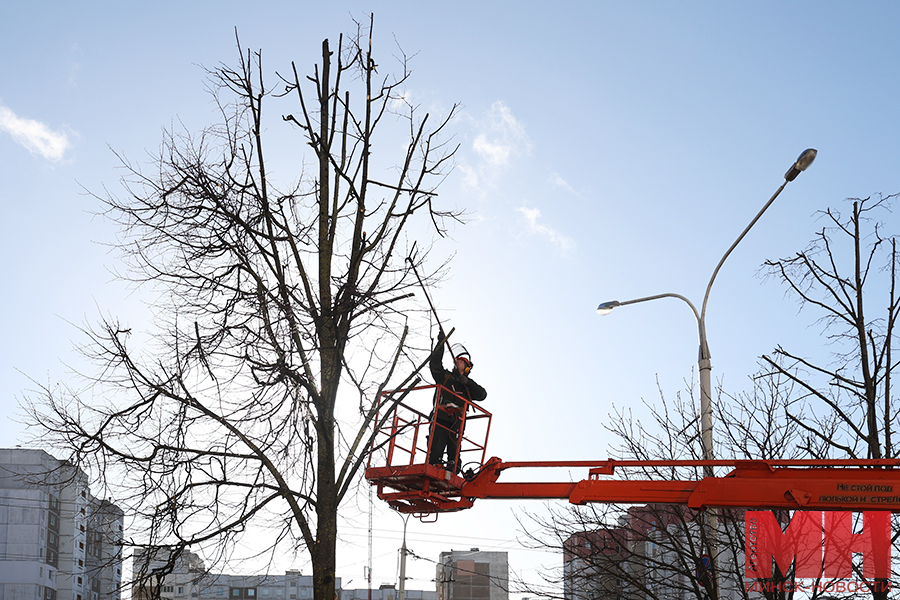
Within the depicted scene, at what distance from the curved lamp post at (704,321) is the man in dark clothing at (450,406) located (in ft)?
13.8

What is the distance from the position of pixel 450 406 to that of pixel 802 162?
6693mm

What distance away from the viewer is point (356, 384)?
39.6 ft

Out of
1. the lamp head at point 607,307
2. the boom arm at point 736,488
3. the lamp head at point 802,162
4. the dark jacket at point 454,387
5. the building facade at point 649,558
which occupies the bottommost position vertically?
the building facade at point 649,558

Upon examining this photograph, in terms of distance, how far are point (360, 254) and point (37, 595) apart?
73398 millimetres

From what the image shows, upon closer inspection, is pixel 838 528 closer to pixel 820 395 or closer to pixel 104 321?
pixel 820 395

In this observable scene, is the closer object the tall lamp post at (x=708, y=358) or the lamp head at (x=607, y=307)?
the tall lamp post at (x=708, y=358)

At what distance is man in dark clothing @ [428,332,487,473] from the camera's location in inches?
436

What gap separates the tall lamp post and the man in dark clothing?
419 centimetres

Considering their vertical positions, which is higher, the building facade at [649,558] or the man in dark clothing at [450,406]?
the man in dark clothing at [450,406]

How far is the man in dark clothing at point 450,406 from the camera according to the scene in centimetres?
1107

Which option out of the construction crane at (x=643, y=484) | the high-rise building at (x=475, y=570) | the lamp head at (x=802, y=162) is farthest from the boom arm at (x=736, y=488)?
the high-rise building at (x=475, y=570)

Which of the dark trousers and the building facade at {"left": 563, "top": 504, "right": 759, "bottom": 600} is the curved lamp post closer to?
the building facade at {"left": 563, "top": 504, "right": 759, "bottom": 600}

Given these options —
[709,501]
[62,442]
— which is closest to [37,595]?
[62,442]

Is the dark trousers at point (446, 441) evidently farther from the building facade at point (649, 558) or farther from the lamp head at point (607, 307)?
the lamp head at point (607, 307)
